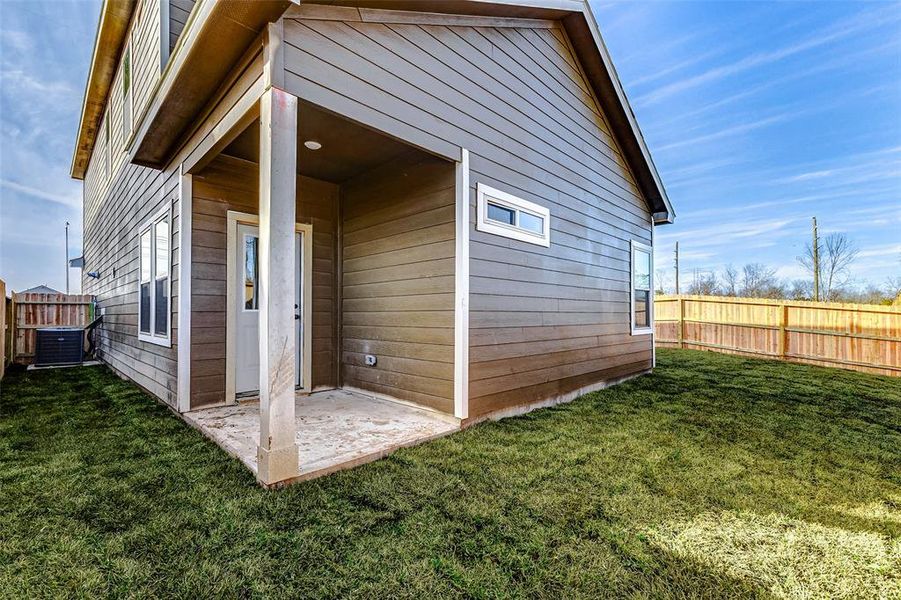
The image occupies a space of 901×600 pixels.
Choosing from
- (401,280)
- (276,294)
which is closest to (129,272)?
(401,280)

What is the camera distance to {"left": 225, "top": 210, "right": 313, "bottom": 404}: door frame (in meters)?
3.96

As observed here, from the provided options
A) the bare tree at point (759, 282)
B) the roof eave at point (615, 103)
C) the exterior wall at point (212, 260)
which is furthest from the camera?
the bare tree at point (759, 282)

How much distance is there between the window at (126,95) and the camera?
5.50 meters

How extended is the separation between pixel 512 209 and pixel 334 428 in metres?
2.76

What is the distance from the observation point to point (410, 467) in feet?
8.48

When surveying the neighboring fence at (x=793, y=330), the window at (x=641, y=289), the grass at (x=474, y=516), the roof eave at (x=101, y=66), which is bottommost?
the grass at (x=474, y=516)

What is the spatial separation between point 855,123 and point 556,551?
23411mm

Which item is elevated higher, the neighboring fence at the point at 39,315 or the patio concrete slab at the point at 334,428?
the neighboring fence at the point at 39,315

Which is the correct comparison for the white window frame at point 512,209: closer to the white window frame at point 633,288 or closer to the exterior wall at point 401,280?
the exterior wall at point 401,280

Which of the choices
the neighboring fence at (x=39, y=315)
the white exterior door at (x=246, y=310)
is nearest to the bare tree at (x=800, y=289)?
the white exterior door at (x=246, y=310)

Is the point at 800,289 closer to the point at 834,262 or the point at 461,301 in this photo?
the point at 834,262

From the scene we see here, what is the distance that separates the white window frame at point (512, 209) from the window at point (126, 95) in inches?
209

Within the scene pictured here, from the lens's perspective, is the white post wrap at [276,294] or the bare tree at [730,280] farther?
the bare tree at [730,280]

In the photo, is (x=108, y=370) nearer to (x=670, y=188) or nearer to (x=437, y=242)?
(x=437, y=242)
